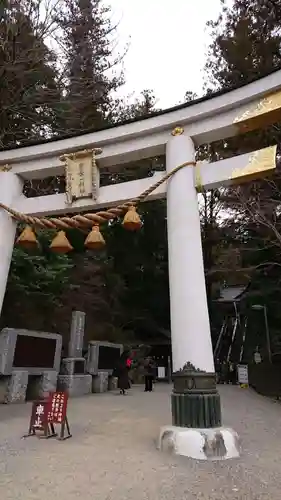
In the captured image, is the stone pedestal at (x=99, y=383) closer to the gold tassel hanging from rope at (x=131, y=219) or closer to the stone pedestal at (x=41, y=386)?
the stone pedestal at (x=41, y=386)

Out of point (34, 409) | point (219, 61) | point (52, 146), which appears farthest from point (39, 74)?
point (34, 409)

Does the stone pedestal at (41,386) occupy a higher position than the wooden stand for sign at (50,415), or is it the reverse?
the stone pedestal at (41,386)

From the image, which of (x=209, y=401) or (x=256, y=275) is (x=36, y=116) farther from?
(x=209, y=401)

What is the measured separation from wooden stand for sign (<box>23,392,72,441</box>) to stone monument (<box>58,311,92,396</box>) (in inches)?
226

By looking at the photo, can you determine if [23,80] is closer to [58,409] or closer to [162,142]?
[162,142]

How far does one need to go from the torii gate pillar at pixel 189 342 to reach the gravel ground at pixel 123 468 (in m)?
0.27

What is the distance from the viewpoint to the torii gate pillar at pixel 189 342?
4.65 metres

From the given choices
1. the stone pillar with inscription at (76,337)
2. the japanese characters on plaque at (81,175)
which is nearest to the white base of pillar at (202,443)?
the japanese characters on plaque at (81,175)

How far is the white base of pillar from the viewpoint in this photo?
178 inches

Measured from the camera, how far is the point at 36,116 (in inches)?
532

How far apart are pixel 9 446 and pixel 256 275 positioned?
1222cm

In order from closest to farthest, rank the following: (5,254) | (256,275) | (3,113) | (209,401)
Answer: (209,401)
(5,254)
(3,113)
(256,275)

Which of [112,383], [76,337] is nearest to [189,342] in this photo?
[76,337]

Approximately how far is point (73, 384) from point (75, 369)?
561 mm
